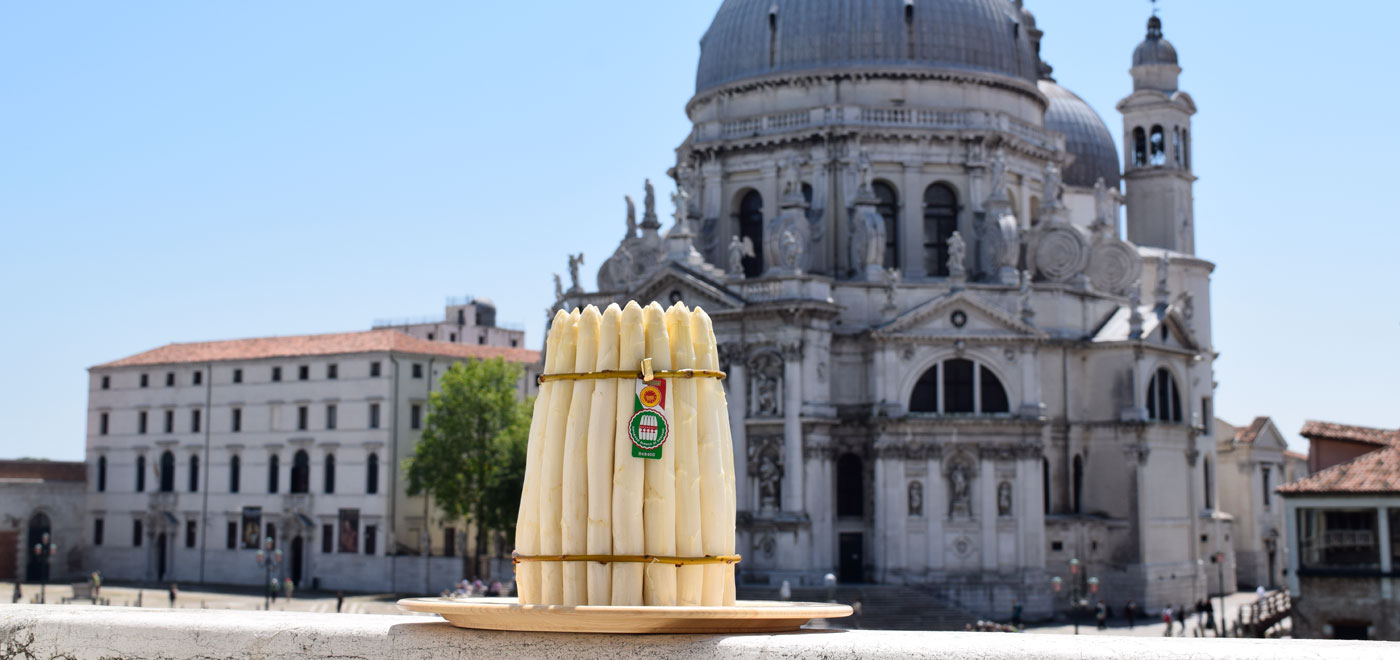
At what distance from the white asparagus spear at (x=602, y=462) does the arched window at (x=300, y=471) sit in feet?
222

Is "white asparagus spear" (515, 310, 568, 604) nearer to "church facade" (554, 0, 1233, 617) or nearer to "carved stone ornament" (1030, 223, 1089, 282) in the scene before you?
"church facade" (554, 0, 1233, 617)

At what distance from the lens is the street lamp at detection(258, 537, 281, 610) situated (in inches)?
2459

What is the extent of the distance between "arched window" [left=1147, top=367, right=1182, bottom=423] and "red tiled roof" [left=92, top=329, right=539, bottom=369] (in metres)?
29.6

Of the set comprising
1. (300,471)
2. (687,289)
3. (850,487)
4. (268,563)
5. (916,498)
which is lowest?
(268,563)

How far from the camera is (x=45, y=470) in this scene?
8144 centimetres

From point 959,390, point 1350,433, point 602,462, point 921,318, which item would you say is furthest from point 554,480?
point 959,390

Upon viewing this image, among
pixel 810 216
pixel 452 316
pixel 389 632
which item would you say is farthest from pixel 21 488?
pixel 389 632

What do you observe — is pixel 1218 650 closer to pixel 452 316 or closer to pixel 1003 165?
pixel 1003 165

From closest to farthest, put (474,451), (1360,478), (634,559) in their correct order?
(634,559) → (1360,478) → (474,451)

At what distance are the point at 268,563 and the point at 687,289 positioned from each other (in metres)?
24.3

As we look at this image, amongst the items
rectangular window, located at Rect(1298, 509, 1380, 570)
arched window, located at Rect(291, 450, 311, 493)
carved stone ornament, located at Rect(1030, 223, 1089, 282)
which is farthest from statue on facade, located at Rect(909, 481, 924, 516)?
arched window, located at Rect(291, 450, 311, 493)

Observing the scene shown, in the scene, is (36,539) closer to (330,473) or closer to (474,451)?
(330,473)

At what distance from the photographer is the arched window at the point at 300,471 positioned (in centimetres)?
7500

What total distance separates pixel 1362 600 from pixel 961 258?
19562 millimetres
